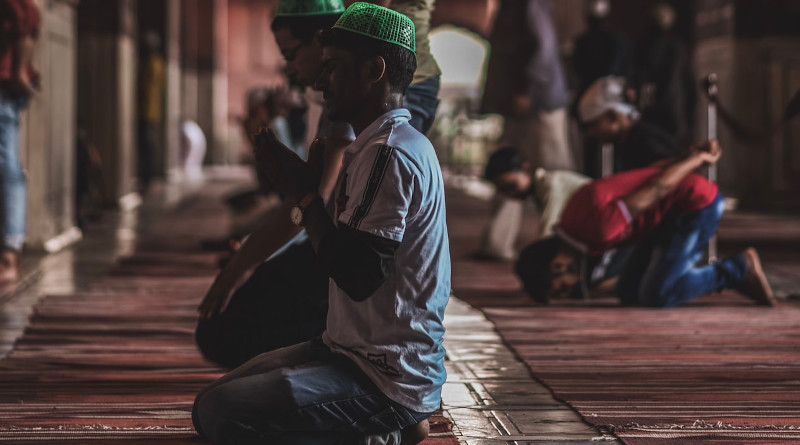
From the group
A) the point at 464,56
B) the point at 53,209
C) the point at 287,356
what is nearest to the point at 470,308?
the point at 287,356

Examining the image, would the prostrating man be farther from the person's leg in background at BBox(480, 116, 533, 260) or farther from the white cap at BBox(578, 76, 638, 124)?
the person's leg in background at BBox(480, 116, 533, 260)

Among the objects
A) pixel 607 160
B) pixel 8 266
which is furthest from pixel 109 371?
pixel 607 160

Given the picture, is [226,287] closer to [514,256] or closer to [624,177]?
[624,177]

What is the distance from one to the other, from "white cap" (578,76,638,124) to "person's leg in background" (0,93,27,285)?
100 inches

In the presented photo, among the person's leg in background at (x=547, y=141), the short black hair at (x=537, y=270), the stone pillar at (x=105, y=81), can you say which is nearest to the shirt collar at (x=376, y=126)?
the short black hair at (x=537, y=270)

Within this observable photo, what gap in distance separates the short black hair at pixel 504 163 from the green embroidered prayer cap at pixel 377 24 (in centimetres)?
374

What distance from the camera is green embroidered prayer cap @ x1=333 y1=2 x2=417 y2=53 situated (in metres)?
2.66

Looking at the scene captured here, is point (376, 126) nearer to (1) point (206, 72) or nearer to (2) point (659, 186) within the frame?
(2) point (659, 186)

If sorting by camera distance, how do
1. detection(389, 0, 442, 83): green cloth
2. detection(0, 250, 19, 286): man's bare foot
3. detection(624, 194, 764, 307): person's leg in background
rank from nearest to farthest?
1. detection(389, 0, 442, 83): green cloth
2. detection(624, 194, 764, 307): person's leg in background
3. detection(0, 250, 19, 286): man's bare foot

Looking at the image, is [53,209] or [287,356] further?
[53,209]

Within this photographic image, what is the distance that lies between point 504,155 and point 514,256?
1.42m

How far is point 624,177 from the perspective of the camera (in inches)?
215

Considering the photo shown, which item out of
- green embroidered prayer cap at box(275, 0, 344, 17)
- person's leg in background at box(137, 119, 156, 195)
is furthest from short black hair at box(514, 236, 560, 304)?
person's leg in background at box(137, 119, 156, 195)

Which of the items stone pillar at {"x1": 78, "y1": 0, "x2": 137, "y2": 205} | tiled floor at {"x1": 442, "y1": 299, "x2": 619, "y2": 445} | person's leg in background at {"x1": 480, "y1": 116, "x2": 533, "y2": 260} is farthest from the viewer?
stone pillar at {"x1": 78, "y1": 0, "x2": 137, "y2": 205}
